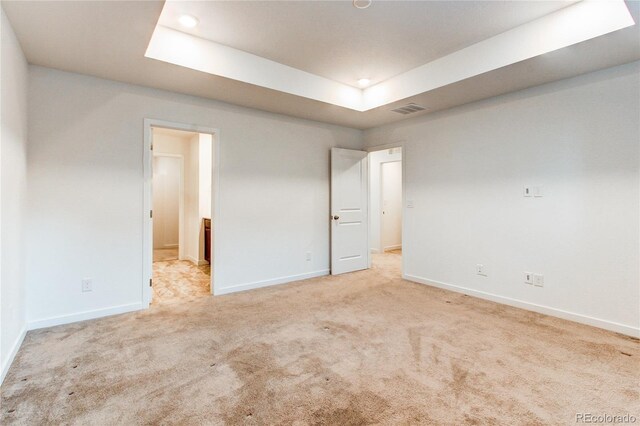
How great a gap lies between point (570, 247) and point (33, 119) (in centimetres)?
522

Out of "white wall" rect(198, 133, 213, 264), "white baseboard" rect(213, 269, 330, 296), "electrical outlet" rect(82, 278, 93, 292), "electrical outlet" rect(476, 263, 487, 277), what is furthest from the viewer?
"white wall" rect(198, 133, 213, 264)

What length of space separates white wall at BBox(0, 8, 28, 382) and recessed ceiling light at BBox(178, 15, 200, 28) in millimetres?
1110

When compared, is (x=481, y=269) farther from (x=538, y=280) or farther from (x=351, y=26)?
(x=351, y=26)

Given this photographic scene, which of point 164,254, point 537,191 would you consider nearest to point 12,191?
point 164,254

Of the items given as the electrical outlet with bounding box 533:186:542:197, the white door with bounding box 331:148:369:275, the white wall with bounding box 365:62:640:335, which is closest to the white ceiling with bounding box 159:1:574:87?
the white wall with bounding box 365:62:640:335

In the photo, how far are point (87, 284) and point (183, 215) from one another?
10.7ft

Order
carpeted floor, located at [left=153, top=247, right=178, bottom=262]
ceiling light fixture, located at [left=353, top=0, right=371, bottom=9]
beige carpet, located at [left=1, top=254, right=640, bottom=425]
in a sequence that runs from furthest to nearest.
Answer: carpeted floor, located at [left=153, top=247, right=178, bottom=262] < ceiling light fixture, located at [left=353, top=0, right=371, bottom=9] < beige carpet, located at [left=1, top=254, right=640, bottom=425]

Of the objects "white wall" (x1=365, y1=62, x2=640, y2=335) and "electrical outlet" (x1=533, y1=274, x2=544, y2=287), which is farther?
"electrical outlet" (x1=533, y1=274, x2=544, y2=287)

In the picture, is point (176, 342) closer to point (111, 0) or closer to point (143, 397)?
point (143, 397)

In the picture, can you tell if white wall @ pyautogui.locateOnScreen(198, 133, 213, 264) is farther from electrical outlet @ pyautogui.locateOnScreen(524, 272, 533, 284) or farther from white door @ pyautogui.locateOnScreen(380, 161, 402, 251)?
electrical outlet @ pyautogui.locateOnScreen(524, 272, 533, 284)

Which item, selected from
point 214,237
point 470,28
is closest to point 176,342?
point 214,237

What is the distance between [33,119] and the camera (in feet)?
9.25

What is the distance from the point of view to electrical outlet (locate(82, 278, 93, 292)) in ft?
10.0

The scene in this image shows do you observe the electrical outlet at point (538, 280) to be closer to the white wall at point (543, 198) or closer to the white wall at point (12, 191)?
the white wall at point (543, 198)
